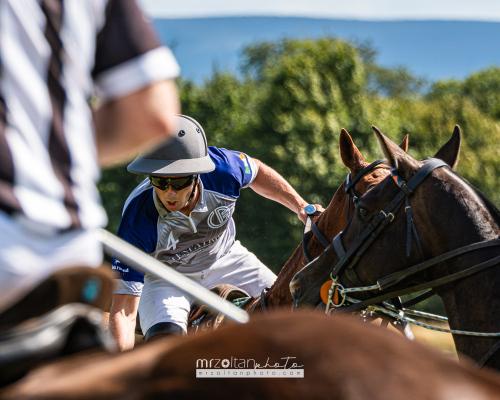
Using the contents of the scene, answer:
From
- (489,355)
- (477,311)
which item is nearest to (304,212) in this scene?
(477,311)

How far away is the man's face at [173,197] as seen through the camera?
387cm

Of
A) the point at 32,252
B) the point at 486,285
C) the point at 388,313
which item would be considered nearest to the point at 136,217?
the point at 388,313

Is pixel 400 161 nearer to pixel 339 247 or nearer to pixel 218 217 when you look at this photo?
pixel 339 247

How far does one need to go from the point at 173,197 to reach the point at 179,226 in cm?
25

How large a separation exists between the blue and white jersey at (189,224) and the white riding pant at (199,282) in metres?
0.09

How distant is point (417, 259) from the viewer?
9.79 feet

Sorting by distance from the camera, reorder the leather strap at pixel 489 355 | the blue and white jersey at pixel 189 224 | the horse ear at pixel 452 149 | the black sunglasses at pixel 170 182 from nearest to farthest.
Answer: the leather strap at pixel 489 355 < the horse ear at pixel 452 149 < the black sunglasses at pixel 170 182 < the blue and white jersey at pixel 189 224

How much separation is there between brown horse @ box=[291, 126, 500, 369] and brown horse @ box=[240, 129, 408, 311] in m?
0.39

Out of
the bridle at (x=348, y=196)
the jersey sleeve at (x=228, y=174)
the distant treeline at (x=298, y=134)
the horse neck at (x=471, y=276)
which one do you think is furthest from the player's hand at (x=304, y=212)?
the distant treeline at (x=298, y=134)

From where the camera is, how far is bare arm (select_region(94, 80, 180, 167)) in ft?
3.84

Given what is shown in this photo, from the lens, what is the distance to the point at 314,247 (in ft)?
12.4

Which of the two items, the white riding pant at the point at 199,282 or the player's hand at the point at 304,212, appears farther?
the player's hand at the point at 304,212

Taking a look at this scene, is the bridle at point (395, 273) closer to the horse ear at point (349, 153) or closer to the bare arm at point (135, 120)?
the horse ear at point (349, 153)

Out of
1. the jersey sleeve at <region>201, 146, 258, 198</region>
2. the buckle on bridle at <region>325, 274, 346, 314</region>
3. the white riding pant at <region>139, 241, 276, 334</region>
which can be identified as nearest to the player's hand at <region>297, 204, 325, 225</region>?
the jersey sleeve at <region>201, 146, 258, 198</region>
